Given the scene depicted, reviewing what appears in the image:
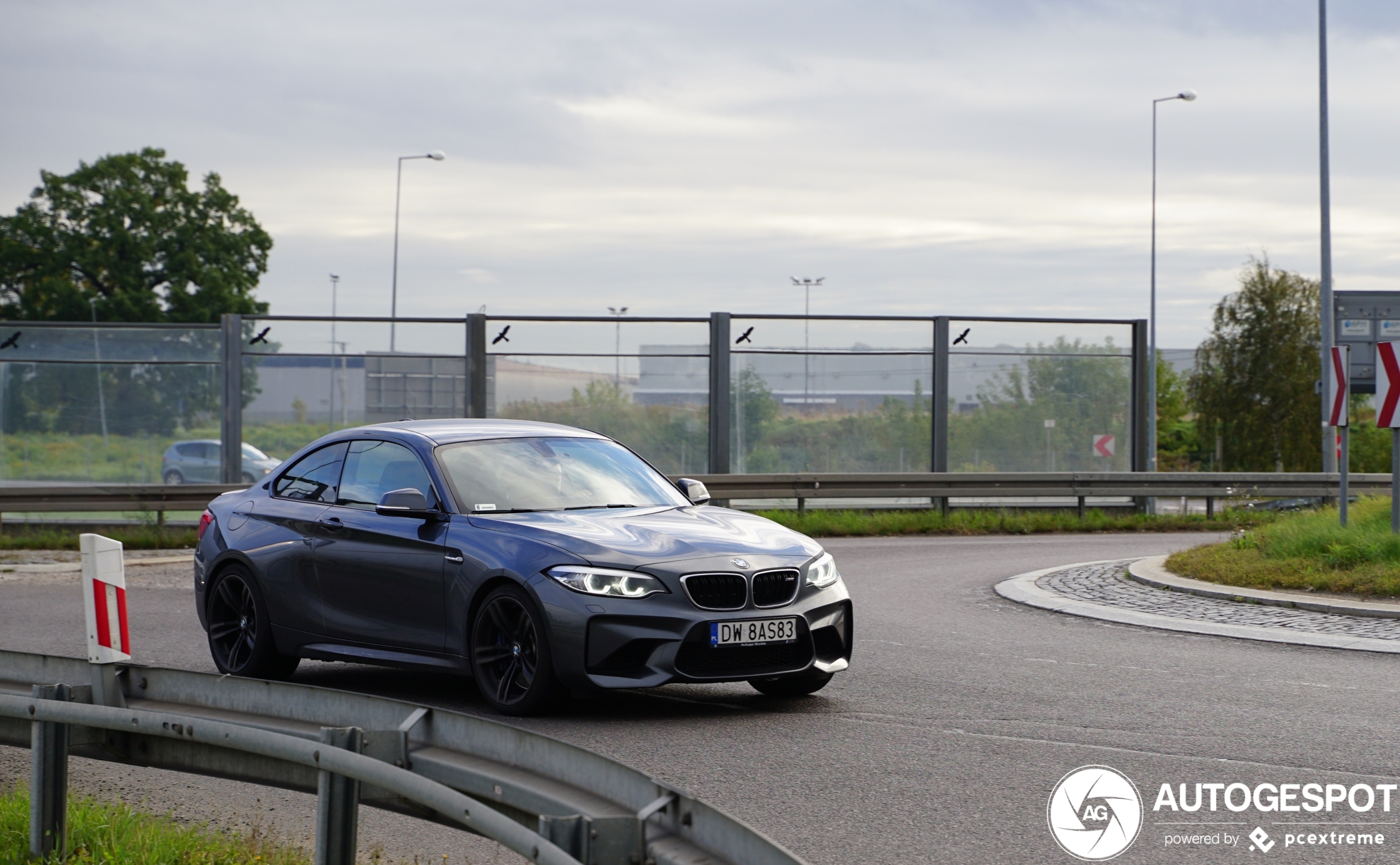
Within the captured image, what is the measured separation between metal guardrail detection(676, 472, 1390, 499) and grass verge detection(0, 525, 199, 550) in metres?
7.41

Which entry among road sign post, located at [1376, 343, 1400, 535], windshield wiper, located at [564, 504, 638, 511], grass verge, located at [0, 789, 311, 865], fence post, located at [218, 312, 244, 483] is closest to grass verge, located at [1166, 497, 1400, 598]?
road sign post, located at [1376, 343, 1400, 535]

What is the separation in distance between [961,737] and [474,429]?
11.3 feet

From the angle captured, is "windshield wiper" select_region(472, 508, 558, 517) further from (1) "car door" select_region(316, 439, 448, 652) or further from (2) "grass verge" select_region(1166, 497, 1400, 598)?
(2) "grass verge" select_region(1166, 497, 1400, 598)

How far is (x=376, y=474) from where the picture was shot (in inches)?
344

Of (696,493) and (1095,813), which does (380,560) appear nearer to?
(696,493)

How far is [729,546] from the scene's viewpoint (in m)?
7.65

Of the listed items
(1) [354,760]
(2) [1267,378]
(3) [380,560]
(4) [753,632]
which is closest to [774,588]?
(4) [753,632]

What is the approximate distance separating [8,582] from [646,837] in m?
14.3

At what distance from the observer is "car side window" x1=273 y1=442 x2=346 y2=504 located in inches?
354

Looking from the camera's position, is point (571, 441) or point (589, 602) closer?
point (589, 602)

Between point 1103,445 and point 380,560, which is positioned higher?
point 1103,445

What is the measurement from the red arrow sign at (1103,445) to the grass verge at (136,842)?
72.0ft

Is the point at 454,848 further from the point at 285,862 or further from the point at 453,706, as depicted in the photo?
the point at 453,706

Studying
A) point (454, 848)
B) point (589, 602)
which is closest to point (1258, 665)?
point (589, 602)
